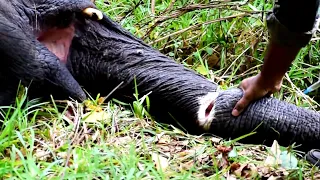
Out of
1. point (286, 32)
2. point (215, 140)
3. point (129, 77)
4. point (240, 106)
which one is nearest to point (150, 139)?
point (215, 140)

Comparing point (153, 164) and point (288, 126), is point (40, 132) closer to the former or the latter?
point (153, 164)

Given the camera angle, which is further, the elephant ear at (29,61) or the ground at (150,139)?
the elephant ear at (29,61)

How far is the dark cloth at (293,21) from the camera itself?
1975 millimetres

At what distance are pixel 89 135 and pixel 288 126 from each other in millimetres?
695

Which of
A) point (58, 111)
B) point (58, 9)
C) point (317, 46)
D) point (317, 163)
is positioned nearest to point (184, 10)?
point (317, 46)

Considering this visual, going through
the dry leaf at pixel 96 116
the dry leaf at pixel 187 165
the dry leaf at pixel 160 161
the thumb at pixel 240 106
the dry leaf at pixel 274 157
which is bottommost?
the dry leaf at pixel 274 157

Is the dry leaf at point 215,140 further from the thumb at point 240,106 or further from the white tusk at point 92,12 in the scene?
the white tusk at point 92,12

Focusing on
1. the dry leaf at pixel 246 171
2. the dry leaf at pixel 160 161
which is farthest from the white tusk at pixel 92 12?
the dry leaf at pixel 246 171

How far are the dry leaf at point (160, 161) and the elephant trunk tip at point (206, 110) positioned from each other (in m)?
0.38

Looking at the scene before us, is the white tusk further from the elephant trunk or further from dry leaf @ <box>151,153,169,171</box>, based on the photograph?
dry leaf @ <box>151,153,169,171</box>

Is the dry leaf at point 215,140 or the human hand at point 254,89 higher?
the human hand at point 254,89

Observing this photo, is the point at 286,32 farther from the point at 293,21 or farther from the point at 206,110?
the point at 206,110

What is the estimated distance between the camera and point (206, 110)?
261 cm

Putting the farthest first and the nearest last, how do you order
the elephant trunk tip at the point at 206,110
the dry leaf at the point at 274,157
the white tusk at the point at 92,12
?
the white tusk at the point at 92,12
the elephant trunk tip at the point at 206,110
the dry leaf at the point at 274,157
